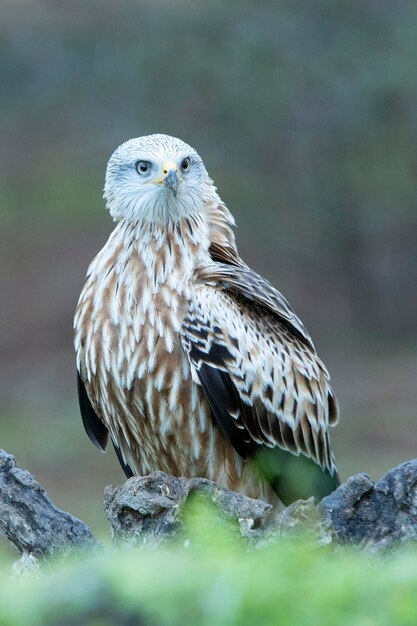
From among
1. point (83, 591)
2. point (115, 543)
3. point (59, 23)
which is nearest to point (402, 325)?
point (59, 23)

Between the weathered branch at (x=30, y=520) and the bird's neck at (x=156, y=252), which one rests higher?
the bird's neck at (x=156, y=252)

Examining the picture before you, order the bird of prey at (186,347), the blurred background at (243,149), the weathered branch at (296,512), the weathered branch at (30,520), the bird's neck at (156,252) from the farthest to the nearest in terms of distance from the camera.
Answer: the blurred background at (243,149) → the bird's neck at (156,252) → the bird of prey at (186,347) → the weathered branch at (30,520) → the weathered branch at (296,512)

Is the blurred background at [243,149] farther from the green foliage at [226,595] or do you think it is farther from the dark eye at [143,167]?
the green foliage at [226,595]

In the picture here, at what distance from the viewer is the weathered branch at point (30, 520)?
5.31 meters

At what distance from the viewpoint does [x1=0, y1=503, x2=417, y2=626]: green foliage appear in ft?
8.43

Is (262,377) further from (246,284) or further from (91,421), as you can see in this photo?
(91,421)

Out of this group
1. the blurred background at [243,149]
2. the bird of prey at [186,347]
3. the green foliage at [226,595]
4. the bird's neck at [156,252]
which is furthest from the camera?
the blurred background at [243,149]

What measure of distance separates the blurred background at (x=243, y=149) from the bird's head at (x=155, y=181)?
14085 mm

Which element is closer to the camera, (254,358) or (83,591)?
(83,591)

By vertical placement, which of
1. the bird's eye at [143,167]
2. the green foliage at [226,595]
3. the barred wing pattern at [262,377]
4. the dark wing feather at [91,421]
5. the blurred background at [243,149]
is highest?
the blurred background at [243,149]

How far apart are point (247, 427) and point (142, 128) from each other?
59.5 ft

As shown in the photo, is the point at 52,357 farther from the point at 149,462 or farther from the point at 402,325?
the point at 149,462

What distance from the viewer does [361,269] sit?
79.9 ft

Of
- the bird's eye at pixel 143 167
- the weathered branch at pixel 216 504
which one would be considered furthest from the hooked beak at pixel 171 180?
the weathered branch at pixel 216 504
